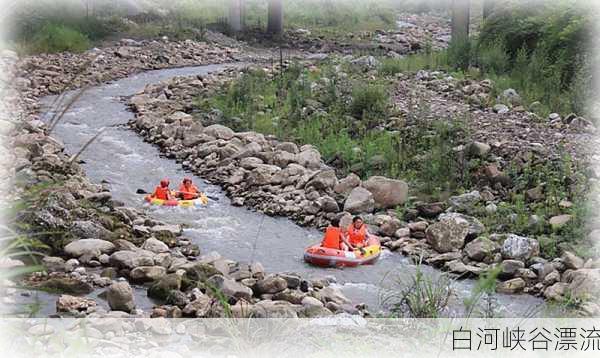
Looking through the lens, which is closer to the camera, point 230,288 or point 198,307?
point 198,307

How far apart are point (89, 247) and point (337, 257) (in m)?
2.32

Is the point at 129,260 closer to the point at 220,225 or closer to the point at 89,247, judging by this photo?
the point at 89,247

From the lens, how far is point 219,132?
1210 cm

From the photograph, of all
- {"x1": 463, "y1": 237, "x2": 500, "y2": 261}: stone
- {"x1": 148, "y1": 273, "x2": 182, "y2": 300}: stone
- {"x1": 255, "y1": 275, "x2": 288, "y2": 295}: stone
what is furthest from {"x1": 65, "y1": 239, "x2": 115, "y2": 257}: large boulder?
{"x1": 463, "y1": 237, "x2": 500, "y2": 261}: stone

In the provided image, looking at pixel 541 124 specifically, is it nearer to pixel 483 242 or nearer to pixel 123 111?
pixel 483 242

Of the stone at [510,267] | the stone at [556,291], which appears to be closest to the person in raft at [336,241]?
the stone at [510,267]

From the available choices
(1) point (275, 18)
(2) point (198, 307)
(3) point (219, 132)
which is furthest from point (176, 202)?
(1) point (275, 18)

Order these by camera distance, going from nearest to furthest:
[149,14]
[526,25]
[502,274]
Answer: [502,274], [526,25], [149,14]

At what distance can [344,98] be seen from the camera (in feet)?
40.7

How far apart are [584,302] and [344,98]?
6736mm

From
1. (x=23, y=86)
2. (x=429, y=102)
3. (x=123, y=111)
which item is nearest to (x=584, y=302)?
(x=429, y=102)

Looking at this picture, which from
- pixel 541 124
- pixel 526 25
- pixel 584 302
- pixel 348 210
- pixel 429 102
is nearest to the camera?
pixel 584 302

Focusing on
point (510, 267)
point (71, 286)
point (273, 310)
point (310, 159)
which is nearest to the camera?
point (273, 310)

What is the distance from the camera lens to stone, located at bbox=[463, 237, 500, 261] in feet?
25.1
